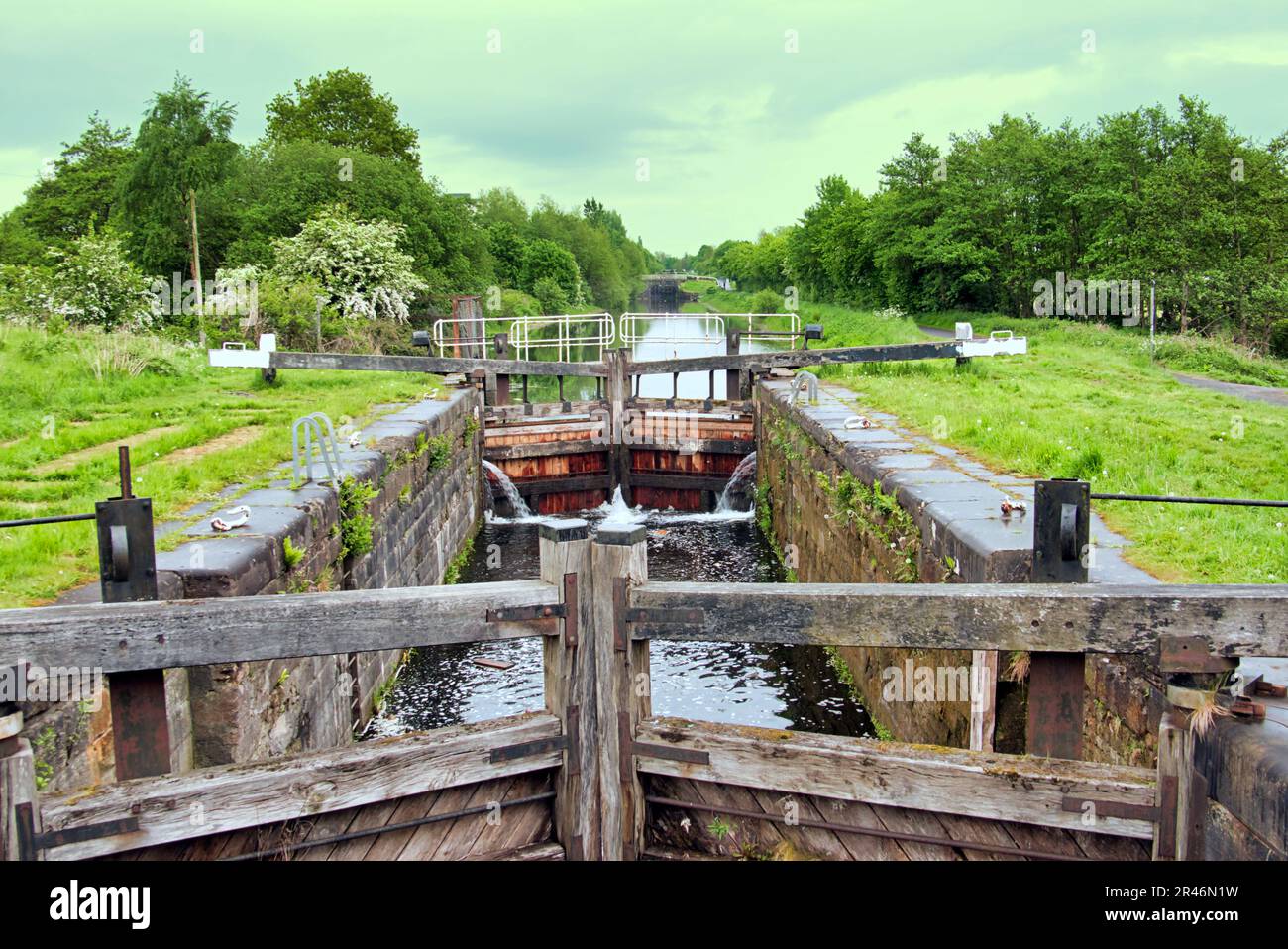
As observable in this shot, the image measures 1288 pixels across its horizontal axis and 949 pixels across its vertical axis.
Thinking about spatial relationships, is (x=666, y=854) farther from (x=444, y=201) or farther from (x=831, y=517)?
(x=444, y=201)

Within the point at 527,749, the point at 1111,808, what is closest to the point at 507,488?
the point at 527,749

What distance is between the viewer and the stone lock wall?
378 cm

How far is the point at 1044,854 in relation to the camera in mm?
3260

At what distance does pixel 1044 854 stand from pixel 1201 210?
2259 cm

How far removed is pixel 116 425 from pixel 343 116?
113 ft

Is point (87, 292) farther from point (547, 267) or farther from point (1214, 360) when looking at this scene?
point (547, 267)

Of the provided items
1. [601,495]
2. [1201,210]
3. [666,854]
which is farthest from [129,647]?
[1201,210]

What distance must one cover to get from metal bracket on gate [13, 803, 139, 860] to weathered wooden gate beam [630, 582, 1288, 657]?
1650 millimetres

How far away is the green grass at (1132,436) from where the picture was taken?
5195 mm

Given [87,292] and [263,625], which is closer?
[263,625]

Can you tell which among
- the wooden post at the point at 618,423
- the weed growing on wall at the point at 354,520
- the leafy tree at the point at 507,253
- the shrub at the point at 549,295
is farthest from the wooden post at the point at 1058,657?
the leafy tree at the point at 507,253

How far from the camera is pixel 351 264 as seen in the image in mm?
26672

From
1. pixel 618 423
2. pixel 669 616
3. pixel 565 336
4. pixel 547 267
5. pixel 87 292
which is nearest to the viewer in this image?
pixel 669 616

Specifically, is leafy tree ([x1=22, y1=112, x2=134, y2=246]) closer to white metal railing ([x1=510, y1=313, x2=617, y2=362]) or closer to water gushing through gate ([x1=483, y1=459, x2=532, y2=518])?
white metal railing ([x1=510, y1=313, x2=617, y2=362])
